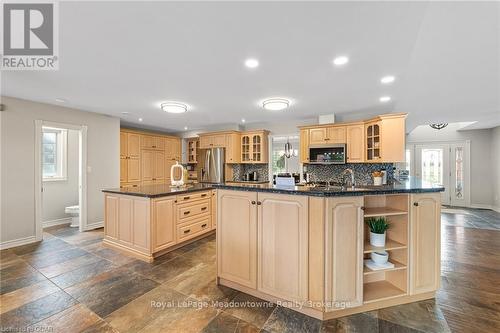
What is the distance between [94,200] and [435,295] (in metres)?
5.59

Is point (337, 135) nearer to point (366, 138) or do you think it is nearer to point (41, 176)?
point (366, 138)

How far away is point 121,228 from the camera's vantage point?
3305 mm

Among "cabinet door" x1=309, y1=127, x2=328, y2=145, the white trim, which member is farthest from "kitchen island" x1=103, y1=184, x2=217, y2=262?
"cabinet door" x1=309, y1=127, x2=328, y2=145

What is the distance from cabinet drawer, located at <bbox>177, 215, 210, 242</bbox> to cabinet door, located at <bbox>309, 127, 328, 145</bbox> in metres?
2.69

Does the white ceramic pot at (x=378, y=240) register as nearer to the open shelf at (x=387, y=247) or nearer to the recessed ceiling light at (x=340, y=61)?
the open shelf at (x=387, y=247)

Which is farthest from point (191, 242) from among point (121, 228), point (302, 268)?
point (302, 268)

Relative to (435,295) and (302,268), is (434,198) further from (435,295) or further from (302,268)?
(302,268)

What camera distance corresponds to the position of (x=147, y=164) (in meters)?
5.69

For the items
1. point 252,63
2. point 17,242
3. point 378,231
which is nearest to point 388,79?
point 252,63

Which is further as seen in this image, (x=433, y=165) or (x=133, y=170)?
(x=433, y=165)

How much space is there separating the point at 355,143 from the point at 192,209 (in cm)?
334

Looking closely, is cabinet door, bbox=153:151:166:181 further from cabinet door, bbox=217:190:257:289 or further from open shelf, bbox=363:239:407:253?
open shelf, bbox=363:239:407:253

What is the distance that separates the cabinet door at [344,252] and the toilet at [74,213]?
4.98m

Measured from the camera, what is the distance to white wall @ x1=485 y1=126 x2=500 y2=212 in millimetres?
5875
